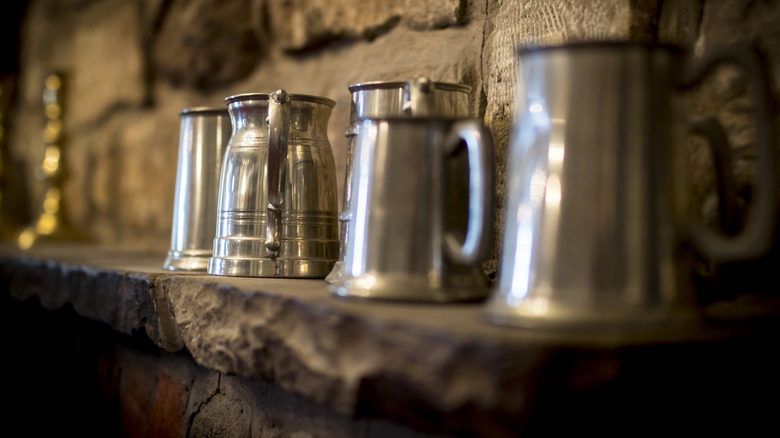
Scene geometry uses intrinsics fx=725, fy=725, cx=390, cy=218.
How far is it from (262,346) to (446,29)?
492 millimetres

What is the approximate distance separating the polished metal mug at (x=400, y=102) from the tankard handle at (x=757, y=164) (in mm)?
269

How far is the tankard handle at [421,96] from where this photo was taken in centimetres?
74

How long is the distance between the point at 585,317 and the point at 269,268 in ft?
1.54

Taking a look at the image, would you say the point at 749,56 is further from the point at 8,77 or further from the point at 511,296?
the point at 8,77

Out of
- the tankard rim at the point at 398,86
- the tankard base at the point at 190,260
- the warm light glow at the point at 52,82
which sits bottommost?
the tankard base at the point at 190,260

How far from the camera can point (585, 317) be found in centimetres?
50

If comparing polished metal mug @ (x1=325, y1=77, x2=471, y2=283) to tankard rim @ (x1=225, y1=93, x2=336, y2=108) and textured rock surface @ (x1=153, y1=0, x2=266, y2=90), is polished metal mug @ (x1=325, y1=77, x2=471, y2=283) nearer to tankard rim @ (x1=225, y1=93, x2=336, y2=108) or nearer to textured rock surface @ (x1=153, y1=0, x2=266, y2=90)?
tankard rim @ (x1=225, y1=93, x2=336, y2=108)

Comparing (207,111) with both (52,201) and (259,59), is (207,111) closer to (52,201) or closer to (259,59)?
(259,59)

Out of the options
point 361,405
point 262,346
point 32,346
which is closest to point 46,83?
point 32,346

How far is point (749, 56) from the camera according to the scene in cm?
54

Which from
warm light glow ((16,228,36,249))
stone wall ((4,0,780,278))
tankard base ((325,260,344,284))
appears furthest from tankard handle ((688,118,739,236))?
warm light glow ((16,228,36,249))

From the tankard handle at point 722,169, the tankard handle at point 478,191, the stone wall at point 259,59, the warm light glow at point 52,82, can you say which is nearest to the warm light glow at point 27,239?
the stone wall at point 259,59

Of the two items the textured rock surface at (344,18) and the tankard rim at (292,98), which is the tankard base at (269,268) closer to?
the tankard rim at (292,98)

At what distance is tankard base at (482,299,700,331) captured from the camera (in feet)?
1.63
